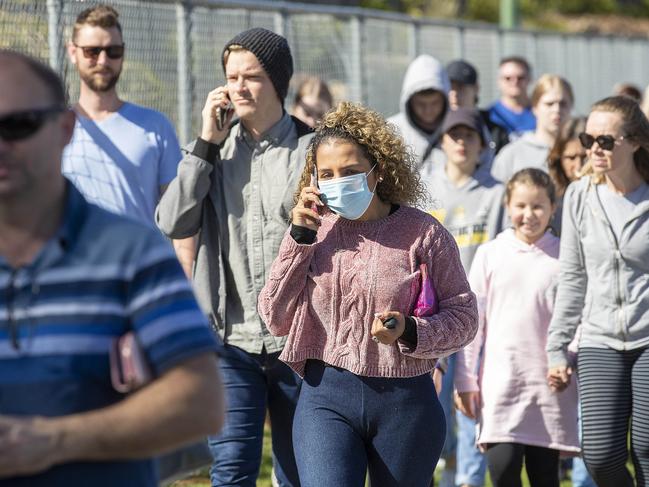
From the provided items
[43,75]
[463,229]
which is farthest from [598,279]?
[43,75]

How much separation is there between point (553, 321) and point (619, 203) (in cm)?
62

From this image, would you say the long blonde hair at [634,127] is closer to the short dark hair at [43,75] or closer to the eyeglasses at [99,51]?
the eyeglasses at [99,51]

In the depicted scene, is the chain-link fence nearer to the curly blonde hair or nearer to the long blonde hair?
the curly blonde hair

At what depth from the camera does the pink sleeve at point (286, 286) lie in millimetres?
4711

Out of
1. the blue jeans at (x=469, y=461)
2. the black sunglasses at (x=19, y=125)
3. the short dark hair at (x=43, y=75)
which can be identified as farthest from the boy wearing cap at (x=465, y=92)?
the black sunglasses at (x=19, y=125)

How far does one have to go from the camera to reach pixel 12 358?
2549 millimetres

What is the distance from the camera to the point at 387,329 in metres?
4.48

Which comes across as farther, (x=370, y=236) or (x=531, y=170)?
(x=531, y=170)

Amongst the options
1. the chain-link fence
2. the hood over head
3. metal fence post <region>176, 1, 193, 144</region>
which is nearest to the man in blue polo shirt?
Answer: the chain-link fence

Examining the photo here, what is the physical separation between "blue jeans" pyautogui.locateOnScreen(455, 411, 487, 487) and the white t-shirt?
7.10ft

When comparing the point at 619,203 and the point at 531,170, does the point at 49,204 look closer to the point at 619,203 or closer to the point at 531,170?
the point at 619,203

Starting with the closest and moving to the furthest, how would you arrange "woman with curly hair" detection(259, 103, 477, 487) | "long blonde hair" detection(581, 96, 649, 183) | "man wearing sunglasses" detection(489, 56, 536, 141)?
1. "woman with curly hair" detection(259, 103, 477, 487)
2. "long blonde hair" detection(581, 96, 649, 183)
3. "man wearing sunglasses" detection(489, 56, 536, 141)

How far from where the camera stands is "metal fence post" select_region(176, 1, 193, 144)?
27.1 feet

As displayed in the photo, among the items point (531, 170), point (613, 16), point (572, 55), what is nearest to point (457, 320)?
point (531, 170)
